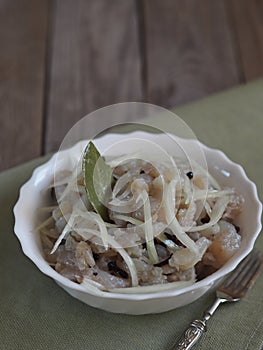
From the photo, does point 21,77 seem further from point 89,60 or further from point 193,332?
point 193,332

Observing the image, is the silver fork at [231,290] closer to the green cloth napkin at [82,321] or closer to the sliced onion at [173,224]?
the green cloth napkin at [82,321]

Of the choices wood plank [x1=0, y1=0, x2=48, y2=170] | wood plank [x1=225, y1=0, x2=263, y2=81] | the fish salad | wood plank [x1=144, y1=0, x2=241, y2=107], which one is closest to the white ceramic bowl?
the fish salad

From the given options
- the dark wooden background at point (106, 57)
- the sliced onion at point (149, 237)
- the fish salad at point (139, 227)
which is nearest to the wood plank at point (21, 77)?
the dark wooden background at point (106, 57)

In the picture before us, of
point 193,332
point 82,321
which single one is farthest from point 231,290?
point 82,321

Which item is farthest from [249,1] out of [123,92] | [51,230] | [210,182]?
[51,230]

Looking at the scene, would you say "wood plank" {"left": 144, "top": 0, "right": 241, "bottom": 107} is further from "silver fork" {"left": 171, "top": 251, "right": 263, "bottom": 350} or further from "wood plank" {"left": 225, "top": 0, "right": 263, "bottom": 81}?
"silver fork" {"left": 171, "top": 251, "right": 263, "bottom": 350}

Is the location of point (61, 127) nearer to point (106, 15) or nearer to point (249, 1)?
point (106, 15)
